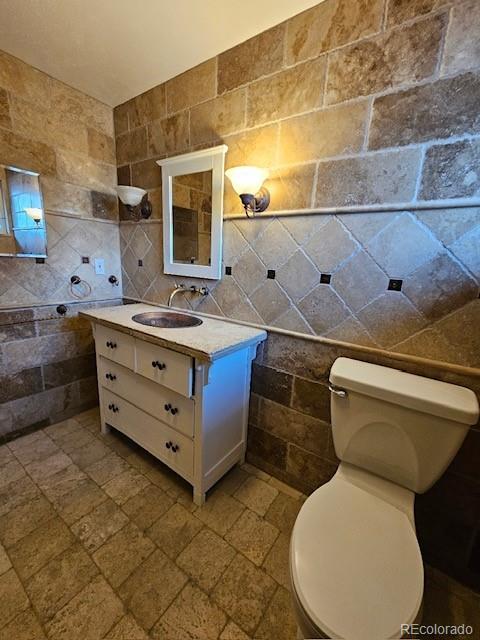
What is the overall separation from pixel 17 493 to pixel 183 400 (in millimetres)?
1061

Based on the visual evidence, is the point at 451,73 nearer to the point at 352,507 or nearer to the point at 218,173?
the point at 218,173

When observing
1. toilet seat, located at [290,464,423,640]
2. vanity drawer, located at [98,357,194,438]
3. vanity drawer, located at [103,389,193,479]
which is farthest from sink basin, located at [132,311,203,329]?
toilet seat, located at [290,464,423,640]

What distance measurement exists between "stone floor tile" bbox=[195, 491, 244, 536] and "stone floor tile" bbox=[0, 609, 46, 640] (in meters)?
0.66

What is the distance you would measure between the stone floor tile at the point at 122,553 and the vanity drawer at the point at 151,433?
1.05 feet

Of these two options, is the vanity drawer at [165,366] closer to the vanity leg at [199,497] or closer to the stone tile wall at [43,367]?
the vanity leg at [199,497]

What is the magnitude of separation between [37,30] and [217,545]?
8.83 ft

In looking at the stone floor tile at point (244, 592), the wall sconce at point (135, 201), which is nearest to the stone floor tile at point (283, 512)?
the stone floor tile at point (244, 592)

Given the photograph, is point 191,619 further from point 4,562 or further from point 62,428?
point 62,428

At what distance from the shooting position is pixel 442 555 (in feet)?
3.89

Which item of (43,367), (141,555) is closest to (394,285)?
(141,555)

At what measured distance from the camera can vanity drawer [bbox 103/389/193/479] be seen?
1.43 metres

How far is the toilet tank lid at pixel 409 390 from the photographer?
2.96 feet

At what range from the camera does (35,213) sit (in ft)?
5.79

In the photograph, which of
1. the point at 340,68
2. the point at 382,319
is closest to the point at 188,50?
the point at 340,68
